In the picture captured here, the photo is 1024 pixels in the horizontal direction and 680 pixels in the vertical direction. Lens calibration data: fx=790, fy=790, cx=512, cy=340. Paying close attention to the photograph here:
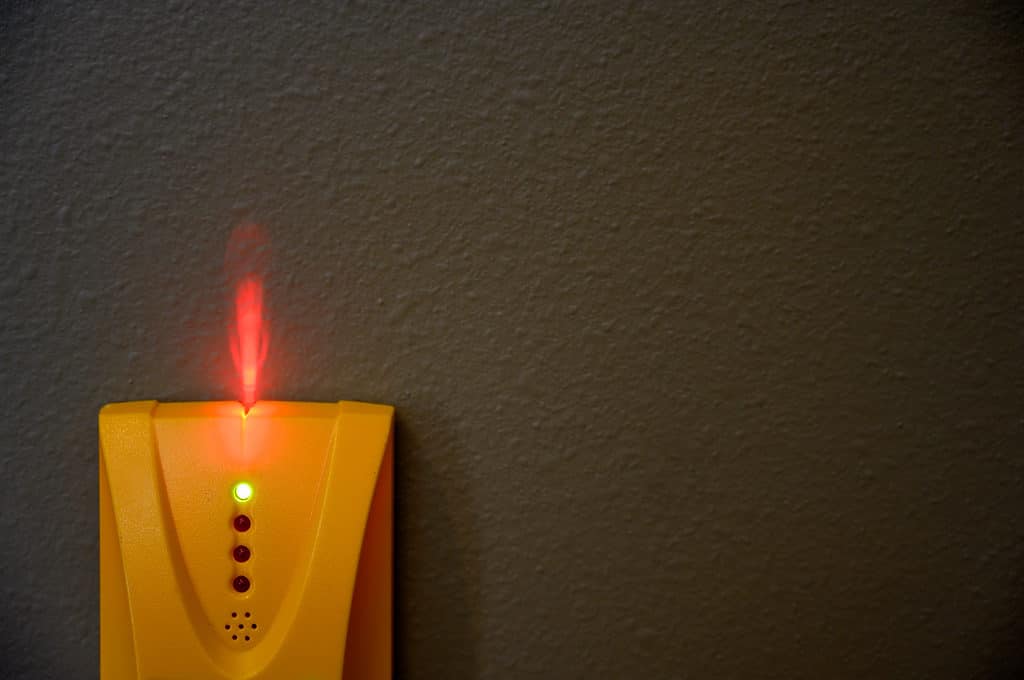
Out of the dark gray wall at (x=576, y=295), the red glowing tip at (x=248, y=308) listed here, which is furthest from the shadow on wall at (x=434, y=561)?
the red glowing tip at (x=248, y=308)

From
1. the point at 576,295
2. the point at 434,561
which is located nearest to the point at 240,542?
the point at 434,561

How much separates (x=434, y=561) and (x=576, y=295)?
221 mm

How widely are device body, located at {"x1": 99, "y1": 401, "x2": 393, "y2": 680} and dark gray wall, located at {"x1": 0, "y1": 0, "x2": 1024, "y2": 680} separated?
47 millimetres

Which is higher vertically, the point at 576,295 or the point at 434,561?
the point at 576,295

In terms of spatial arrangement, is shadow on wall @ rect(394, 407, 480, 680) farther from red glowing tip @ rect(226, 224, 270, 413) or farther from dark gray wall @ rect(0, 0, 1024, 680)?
red glowing tip @ rect(226, 224, 270, 413)

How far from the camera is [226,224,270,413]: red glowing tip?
563 millimetres

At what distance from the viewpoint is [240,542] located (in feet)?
1.72

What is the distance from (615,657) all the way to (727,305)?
0.27m

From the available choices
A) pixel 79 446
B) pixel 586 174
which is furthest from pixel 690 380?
pixel 79 446

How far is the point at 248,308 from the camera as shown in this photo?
1.86ft

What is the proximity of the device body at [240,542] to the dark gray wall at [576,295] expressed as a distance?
5cm

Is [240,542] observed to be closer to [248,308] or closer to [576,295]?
[248,308]

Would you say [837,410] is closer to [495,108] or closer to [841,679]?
[841,679]

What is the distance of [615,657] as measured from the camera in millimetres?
589
